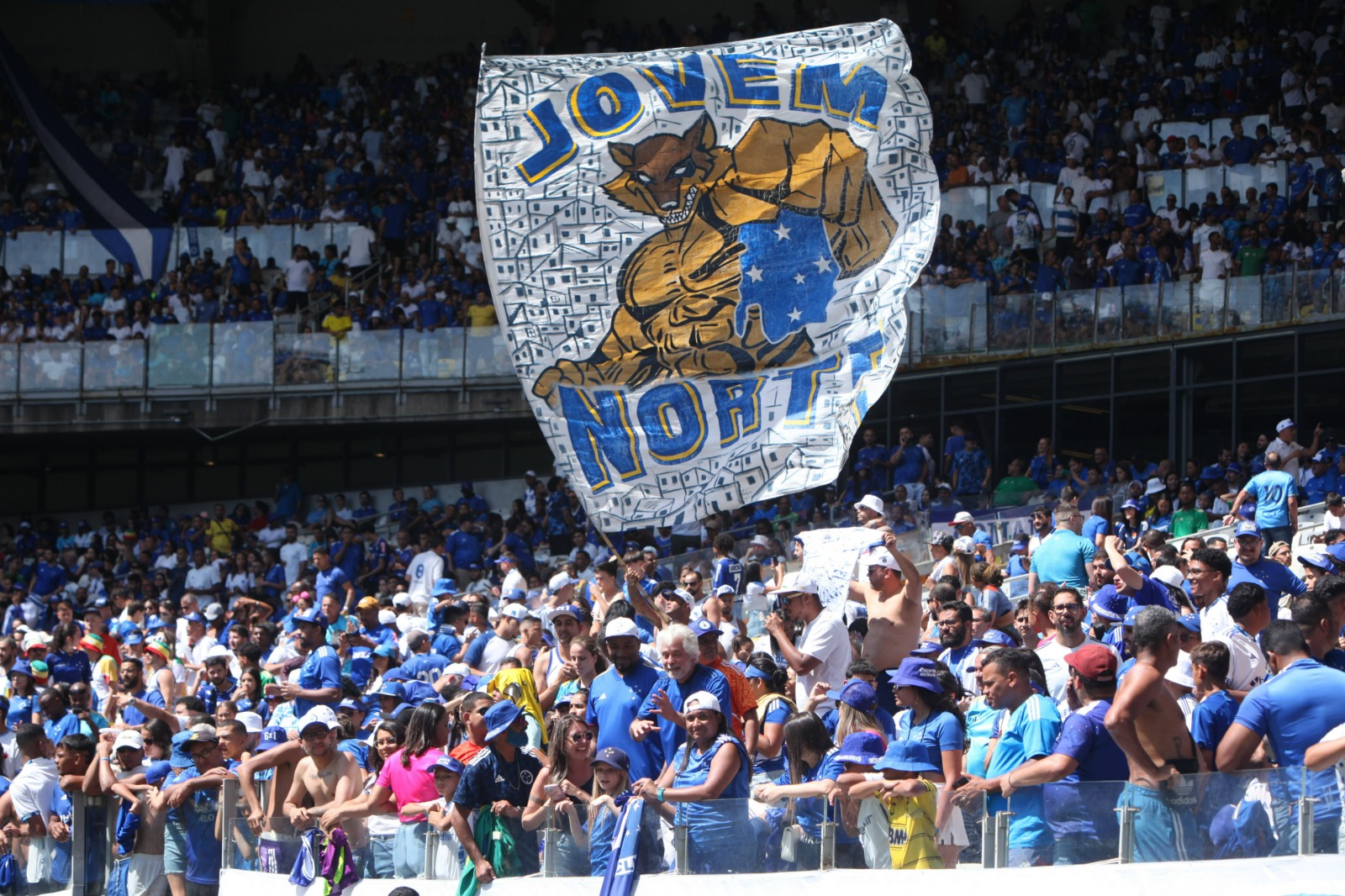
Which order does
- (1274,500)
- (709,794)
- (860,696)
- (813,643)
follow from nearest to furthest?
(709,794), (860,696), (813,643), (1274,500)

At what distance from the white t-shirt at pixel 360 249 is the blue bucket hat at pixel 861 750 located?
71.3 feet

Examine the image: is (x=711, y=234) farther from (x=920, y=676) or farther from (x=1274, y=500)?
(x=1274, y=500)

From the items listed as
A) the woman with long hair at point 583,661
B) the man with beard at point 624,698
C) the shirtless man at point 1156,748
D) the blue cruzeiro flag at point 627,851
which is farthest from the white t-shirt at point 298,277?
the shirtless man at point 1156,748

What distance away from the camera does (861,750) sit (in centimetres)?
705

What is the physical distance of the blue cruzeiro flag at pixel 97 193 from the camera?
95.8ft

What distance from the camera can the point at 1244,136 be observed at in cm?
2323

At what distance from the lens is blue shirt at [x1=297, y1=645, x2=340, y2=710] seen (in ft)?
35.6

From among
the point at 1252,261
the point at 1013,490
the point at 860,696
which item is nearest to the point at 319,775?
the point at 860,696

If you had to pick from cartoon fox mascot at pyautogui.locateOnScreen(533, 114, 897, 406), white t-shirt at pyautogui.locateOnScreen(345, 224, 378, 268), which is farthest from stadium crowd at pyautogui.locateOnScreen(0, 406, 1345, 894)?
white t-shirt at pyautogui.locateOnScreen(345, 224, 378, 268)

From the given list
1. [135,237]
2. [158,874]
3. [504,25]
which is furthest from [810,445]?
[504,25]

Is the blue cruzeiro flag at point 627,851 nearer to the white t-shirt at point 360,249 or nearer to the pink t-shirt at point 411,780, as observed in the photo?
the pink t-shirt at point 411,780

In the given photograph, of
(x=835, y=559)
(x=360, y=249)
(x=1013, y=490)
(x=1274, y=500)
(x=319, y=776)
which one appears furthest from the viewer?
(x=360, y=249)

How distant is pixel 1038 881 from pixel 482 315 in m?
19.2

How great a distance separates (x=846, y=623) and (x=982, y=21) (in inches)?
883
